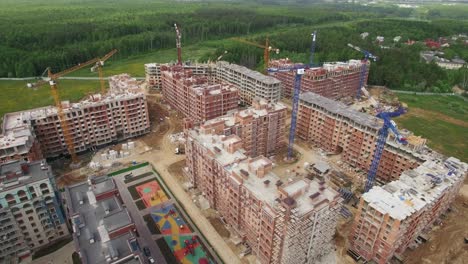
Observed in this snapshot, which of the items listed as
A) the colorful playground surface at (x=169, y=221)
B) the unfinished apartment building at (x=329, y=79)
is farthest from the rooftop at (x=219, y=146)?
the unfinished apartment building at (x=329, y=79)

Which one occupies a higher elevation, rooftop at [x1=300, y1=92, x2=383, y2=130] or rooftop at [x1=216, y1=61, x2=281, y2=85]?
rooftop at [x1=216, y1=61, x2=281, y2=85]

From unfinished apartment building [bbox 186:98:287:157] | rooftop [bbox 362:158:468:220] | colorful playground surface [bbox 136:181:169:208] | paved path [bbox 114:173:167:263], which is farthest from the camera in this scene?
unfinished apartment building [bbox 186:98:287:157]

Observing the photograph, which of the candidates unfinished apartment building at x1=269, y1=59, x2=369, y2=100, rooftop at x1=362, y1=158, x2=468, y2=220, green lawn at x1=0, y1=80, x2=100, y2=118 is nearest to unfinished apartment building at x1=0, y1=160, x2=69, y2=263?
rooftop at x1=362, y1=158, x2=468, y2=220

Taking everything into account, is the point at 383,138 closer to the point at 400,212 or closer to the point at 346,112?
the point at 346,112

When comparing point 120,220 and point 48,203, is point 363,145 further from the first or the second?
point 48,203

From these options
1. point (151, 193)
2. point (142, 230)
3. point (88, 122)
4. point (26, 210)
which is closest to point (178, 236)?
point (142, 230)

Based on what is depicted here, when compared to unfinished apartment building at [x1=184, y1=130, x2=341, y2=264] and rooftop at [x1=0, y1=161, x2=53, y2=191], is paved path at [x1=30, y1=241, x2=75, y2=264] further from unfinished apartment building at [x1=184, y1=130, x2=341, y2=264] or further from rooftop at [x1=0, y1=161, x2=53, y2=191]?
unfinished apartment building at [x1=184, y1=130, x2=341, y2=264]

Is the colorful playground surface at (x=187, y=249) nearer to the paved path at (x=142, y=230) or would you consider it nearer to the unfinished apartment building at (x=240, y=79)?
the paved path at (x=142, y=230)
